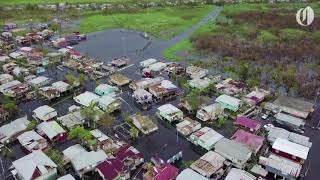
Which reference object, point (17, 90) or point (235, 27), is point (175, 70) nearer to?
point (17, 90)

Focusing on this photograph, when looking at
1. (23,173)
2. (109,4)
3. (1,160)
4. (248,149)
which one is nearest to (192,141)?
(248,149)

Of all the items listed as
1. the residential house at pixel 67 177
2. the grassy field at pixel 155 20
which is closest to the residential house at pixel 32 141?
the residential house at pixel 67 177

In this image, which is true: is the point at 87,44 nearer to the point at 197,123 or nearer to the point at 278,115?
→ the point at 197,123

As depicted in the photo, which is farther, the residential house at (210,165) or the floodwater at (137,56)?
the floodwater at (137,56)

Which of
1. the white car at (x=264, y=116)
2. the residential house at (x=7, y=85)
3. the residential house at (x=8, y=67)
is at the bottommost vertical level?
the white car at (x=264, y=116)

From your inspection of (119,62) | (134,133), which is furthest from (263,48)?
(134,133)

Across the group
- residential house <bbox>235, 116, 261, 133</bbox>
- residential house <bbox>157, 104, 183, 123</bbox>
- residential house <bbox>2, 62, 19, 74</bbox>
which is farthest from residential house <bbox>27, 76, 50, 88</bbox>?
residential house <bbox>235, 116, 261, 133</bbox>

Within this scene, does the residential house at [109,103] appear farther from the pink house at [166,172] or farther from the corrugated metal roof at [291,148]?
the corrugated metal roof at [291,148]

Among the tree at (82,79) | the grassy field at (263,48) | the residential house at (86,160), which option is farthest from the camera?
the grassy field at (263,48)
